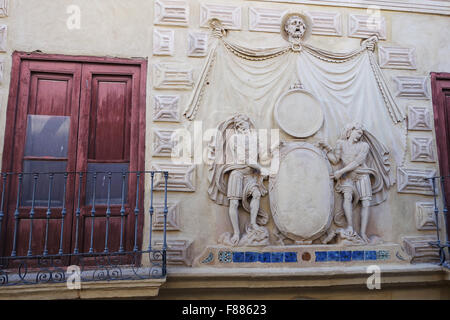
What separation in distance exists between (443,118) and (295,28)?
2.43m

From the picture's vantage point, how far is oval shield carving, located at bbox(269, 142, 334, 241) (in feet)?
16.4

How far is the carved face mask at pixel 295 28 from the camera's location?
561 centimetres

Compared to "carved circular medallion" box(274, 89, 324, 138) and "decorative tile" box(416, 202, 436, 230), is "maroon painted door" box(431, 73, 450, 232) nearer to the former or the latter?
"decorative tile" box(416, 202, 436, 230)

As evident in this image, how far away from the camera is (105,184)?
16.7ft

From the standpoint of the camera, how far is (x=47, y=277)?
445 centimetres

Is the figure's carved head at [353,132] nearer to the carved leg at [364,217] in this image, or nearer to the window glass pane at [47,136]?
the carved leg at [364,217]

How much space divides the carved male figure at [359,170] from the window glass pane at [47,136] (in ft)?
10.7

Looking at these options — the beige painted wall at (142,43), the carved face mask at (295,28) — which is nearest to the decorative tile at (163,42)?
the beige painted wall at (142,43)

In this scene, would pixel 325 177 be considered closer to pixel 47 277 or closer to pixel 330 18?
pixel 330 18

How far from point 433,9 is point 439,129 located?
1.78m

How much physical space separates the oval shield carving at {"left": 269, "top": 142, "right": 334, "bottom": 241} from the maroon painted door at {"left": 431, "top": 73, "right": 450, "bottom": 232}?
1713mm

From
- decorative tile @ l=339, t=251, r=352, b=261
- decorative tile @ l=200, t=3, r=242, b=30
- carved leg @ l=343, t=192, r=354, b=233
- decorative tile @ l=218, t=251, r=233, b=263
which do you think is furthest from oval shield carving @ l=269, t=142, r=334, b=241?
decorative tile @ l=200, t=3, r=242, b=30

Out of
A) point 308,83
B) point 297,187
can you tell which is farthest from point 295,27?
point 297,187
